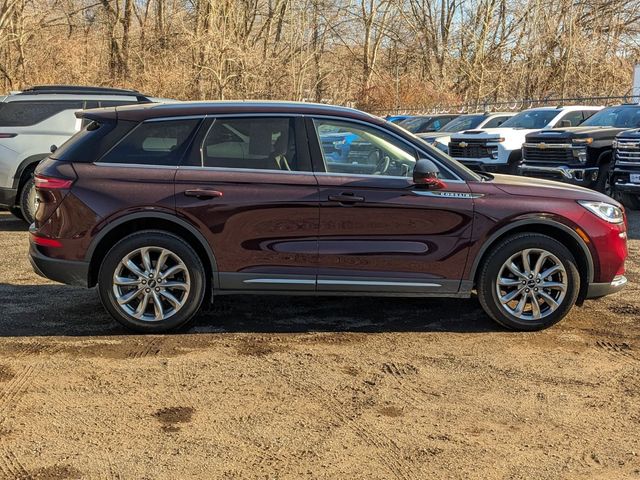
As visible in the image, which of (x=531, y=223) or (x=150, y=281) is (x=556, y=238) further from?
(x=150, y=281)

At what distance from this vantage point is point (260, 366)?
16.0 ft

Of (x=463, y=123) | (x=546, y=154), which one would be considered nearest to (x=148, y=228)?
(x=546, y=154)

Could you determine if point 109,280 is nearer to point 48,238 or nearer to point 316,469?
point 48,238

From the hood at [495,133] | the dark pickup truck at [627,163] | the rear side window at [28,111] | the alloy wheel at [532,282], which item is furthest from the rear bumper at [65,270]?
the hood at [495,133]

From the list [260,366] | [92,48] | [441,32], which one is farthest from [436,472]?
[441,32]

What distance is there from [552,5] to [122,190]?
37.0 metres

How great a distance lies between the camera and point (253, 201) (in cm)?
541

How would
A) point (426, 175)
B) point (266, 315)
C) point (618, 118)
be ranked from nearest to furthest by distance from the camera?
point (426, 175), point (266, 315), point (618, 118)

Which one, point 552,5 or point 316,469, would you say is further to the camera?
point 552,5

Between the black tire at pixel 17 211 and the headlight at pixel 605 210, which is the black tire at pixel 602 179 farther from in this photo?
the black tire at pixel 17 211

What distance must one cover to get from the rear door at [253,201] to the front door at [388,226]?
12 centimetres

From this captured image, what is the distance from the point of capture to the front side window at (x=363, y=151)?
555 cm

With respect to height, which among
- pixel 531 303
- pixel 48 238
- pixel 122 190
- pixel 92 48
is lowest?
pixel 531 303

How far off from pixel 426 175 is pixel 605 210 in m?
1.57
